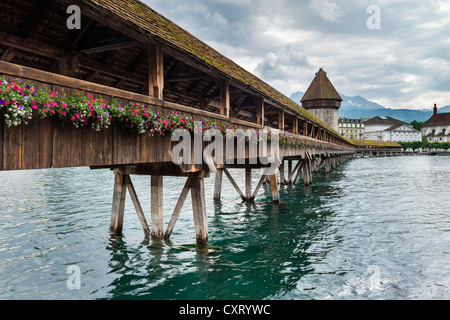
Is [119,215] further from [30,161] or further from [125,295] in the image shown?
[30,161]

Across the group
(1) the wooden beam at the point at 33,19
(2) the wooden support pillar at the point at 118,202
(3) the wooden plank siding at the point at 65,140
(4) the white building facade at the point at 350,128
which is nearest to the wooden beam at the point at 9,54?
(1) the wooden beam at the point at 33,19

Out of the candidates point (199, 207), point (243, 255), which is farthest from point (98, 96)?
point (243, 255)

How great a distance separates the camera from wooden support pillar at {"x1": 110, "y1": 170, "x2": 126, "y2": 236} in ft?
26.3

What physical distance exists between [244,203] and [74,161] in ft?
33.6

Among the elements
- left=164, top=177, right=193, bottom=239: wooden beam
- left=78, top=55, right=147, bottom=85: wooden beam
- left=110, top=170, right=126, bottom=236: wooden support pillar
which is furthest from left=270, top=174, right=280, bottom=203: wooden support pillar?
left=78, top=55, right=147, bottom=85: wooden beam

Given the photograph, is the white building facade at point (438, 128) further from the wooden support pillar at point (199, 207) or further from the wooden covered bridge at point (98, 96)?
the wooden support pillar at point (199, 207)

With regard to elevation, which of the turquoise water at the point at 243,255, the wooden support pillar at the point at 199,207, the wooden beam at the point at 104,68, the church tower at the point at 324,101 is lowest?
the turquoise water at the point at 243,255

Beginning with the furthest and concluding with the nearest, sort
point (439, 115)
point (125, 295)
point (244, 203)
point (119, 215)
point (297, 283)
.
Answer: point (439, 115) → point (244, 203) → point (119, 215) → point (297, 283) → point (125, 295)

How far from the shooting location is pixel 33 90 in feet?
11.1

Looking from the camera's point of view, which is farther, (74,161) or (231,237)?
(231,237)

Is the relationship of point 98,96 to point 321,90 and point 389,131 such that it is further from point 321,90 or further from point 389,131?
point 389,131

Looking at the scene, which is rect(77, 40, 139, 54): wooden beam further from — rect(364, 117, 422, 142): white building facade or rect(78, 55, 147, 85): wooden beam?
rect(364, 117, 422, 142): white building facade

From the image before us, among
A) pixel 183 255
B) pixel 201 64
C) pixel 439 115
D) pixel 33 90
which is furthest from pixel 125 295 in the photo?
pixel 439 115

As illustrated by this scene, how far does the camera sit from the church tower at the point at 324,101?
49000 mm
